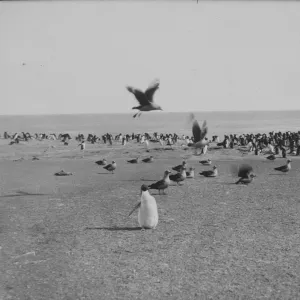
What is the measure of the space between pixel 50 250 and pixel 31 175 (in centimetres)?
1320

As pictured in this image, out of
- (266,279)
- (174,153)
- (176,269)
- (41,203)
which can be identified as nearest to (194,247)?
(176,269)

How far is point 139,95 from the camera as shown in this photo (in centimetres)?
973

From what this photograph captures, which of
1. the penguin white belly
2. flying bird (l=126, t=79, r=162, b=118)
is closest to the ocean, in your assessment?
the penguin white belly

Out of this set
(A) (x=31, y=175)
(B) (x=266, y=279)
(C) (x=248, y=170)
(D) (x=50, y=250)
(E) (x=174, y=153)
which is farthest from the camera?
(E) (x=174, y=153)

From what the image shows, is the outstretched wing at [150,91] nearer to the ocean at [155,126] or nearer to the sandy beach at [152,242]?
the sandy beach at [152,242]

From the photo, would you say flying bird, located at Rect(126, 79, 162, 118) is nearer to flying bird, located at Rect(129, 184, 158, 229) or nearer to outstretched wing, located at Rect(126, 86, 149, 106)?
outstretched wing, located at Rect(126, 86, 149, 106)

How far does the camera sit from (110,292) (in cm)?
725

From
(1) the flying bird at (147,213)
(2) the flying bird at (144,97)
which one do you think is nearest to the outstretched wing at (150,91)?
(2) the flying bird at (144,97)

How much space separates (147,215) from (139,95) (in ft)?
10.1

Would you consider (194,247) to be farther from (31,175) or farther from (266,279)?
(31,175)

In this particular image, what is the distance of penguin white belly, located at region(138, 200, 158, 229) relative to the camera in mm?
10849

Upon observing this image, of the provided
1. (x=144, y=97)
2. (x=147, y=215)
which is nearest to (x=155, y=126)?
(x=147, y=215)

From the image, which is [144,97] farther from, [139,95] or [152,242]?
[152,242]

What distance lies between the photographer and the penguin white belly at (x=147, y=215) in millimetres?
10849
